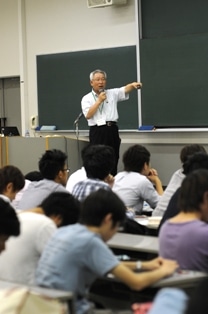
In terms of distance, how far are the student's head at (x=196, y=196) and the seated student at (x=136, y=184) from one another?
1.67m

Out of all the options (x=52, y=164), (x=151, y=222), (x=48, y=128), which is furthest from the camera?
(x=48, y=128)

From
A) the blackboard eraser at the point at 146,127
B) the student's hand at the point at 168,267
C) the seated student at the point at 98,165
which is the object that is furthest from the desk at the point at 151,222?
the blackboard eraser at the point at 146,127

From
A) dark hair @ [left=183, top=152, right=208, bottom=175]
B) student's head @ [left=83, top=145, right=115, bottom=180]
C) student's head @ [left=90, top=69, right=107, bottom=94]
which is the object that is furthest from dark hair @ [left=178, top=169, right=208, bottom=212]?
student's head @ [left=90, top=69, right=107, bottom=94]

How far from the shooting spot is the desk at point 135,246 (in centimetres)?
289

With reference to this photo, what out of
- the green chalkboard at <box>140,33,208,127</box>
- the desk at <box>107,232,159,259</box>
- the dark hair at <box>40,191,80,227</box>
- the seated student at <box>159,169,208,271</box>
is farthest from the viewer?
the green chalkboard at <box>140,33,208,127</box>

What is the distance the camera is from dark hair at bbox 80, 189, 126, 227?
2.29m

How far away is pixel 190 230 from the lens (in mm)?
2469

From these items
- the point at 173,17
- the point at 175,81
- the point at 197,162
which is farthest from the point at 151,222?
the point at 173,17

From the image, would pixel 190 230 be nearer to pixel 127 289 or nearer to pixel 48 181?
pixel 127 289

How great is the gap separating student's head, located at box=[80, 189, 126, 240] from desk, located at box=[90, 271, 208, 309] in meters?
0.25

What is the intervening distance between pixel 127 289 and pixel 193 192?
1.82ft

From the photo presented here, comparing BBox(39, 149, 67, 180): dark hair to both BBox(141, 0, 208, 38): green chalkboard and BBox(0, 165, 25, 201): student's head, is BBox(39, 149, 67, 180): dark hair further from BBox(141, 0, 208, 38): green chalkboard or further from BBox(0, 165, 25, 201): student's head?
BBox(141, 0, 208, 38): green chalkboard

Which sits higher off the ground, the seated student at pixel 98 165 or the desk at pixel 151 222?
the seated student at pixel 98 165

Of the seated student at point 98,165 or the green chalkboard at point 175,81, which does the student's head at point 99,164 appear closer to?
the seated student at point 98,165
